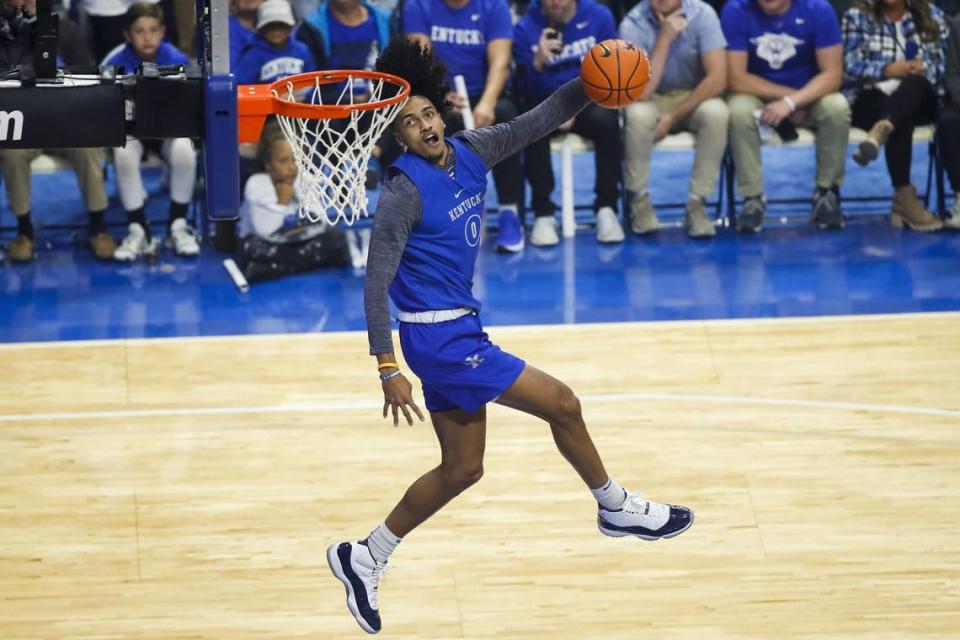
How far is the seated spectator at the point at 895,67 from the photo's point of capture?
453 inches

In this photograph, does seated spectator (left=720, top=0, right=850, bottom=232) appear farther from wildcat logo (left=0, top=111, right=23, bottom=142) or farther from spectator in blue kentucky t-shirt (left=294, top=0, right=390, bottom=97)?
wildcat logo (left=0, top=111, right=23, bottom=142)

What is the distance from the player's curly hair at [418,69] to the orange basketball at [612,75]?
1.84 feet

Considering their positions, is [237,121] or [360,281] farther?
[360,281]

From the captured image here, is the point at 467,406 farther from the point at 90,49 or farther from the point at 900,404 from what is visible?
the point at 90,49

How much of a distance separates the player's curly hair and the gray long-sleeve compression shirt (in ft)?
0.69

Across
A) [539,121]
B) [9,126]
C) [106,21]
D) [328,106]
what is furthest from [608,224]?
[9,126]

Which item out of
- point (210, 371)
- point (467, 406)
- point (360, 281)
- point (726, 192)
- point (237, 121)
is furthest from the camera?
point (726, 192)

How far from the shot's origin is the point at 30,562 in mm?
7340

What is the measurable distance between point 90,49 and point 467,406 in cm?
650

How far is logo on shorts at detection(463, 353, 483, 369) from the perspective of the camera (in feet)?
20.5

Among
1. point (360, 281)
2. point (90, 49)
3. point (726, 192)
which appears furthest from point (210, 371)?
point (726, 192)

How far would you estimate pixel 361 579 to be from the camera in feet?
21.7

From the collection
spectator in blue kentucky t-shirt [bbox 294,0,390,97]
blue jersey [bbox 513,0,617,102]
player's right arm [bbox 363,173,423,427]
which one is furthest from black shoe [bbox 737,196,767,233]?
player's right arm [bbox 363,173,423,427]

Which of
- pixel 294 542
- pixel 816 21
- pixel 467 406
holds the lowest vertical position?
pixel 294 542
